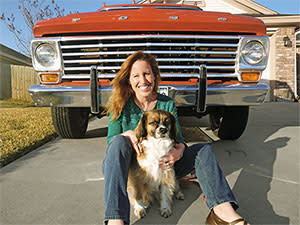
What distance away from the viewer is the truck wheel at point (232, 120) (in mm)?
3264

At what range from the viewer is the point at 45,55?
2.51 metres

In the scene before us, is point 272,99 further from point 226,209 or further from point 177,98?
point 226,209

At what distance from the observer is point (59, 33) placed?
248 centimetres

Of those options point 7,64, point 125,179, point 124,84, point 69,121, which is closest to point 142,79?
point 124,84

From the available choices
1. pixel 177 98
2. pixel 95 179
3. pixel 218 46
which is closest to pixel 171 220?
pixel 95 179

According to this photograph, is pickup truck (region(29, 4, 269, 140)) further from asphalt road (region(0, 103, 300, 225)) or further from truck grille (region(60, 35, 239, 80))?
asphalt road (region(0, 103, 300, 225))

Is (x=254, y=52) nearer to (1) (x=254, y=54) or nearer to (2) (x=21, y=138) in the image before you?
(1) (x=254, y=54)

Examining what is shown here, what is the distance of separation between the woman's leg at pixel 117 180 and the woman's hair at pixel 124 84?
13.5 inches

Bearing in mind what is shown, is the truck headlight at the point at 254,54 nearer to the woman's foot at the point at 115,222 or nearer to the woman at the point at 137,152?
the woman at the point at 137,152

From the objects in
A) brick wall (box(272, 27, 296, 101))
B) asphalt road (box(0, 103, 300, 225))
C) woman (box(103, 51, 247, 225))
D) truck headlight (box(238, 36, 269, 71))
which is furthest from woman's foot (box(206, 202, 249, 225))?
brick wall (box(272, 27, 296, 101))

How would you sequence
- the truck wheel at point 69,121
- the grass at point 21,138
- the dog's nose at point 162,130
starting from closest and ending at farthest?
the dog's nose at point 162,130, the grass at point 21,138, the truck wheel at point 69,121

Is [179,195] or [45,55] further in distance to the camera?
[45,55]

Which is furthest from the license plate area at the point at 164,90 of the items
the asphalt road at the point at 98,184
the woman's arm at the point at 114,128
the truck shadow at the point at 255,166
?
the truck shadow at the point at 255,166

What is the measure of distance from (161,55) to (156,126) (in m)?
1.10
